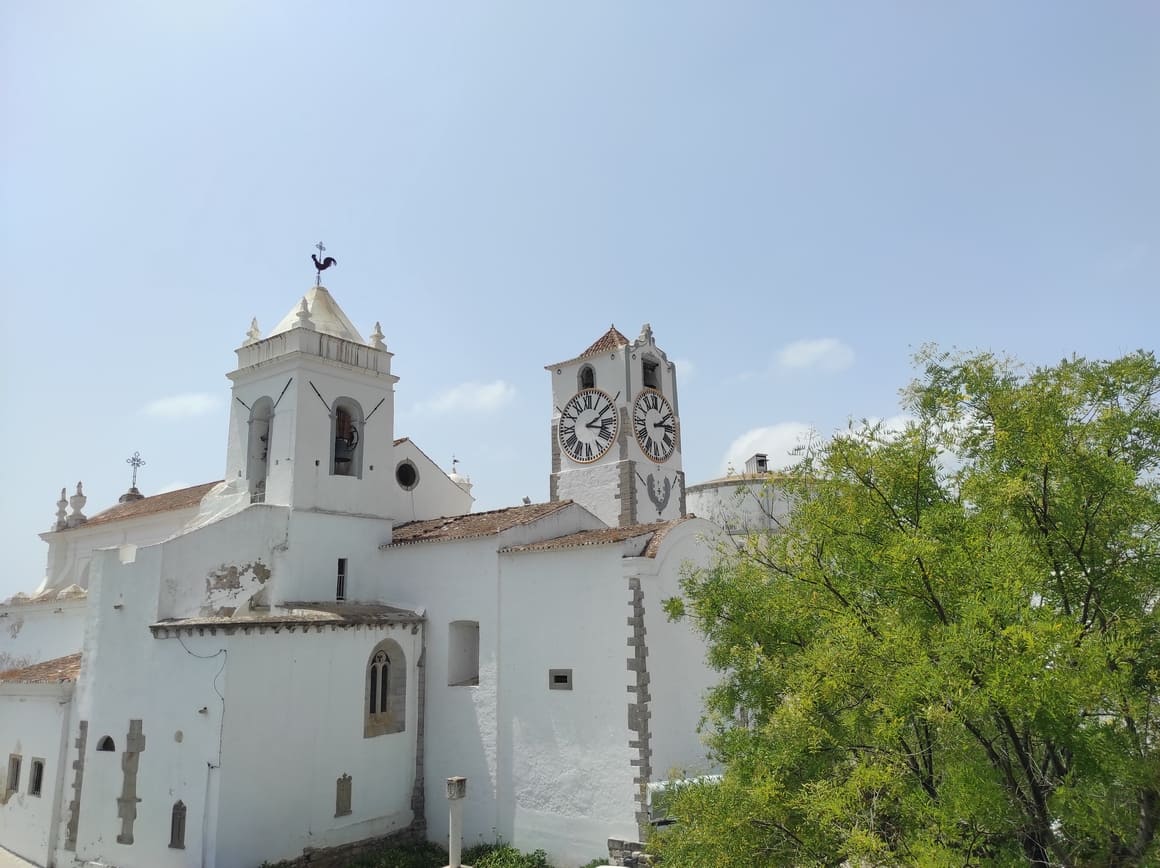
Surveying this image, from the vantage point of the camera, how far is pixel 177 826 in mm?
15359

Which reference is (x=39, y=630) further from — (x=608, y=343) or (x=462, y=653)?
(x=608, y=343)

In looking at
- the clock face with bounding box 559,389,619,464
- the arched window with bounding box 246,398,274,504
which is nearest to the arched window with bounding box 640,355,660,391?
the clock face with bounding box 559,389,619,464

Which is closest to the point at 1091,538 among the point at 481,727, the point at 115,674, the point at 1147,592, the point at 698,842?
the point at 1147,592

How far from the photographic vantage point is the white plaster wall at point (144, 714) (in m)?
15.4

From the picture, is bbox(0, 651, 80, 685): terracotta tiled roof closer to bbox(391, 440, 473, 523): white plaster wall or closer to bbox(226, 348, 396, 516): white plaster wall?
bbox(226, 348, 396, 516): white plaster wall

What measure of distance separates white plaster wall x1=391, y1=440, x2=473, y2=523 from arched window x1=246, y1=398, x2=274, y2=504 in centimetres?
334

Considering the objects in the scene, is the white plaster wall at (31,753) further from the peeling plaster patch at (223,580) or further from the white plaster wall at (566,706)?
the white plaster wall at (566,706)

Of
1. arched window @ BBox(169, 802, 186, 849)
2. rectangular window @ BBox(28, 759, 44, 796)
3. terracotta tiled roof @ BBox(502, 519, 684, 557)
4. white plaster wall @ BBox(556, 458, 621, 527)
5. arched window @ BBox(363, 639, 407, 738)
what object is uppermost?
white plaster wall @ BBox(556, 458, 621, 527)

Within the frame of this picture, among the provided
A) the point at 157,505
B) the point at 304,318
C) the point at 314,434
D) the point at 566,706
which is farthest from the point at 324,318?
the point at 566,706

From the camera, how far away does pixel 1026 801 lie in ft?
22.9

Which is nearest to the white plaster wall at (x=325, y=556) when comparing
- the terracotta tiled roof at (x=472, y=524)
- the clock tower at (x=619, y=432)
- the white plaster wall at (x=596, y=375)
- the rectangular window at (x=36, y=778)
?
the terracotta tiled roof at (x=472, y=524)

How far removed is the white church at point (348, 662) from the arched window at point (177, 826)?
1.4 inches

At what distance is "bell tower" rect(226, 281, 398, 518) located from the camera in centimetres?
1992

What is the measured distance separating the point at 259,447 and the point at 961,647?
18786mm
